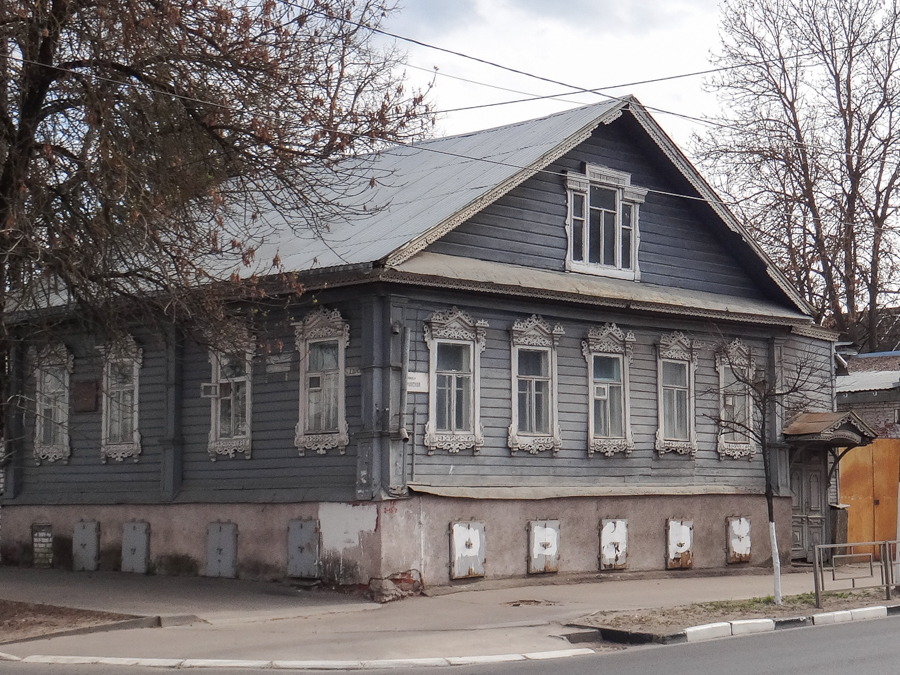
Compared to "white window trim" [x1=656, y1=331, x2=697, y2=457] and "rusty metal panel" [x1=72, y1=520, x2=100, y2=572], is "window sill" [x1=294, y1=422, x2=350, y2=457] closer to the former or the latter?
"rusty metal panel" [x1=72, y1=520, x2=100, y2=572]

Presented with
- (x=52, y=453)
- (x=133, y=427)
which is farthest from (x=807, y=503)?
(x=52, y=453)

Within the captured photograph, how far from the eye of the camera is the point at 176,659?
12109 millimetres

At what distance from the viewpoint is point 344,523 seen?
17.9 meters

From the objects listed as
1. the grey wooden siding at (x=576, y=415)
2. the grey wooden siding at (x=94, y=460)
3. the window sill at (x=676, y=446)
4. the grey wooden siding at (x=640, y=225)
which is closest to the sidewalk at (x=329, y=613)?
the grey wooden siding at (x=94, y=460)

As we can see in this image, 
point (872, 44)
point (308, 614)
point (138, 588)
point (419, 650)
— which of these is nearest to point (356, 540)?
Result: point (308, 614)

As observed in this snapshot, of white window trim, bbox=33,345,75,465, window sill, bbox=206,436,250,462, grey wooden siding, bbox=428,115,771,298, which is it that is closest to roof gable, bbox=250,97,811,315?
grey wooden siding, bbox=428,115,771,298

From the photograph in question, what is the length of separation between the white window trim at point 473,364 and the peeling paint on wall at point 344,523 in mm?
1398

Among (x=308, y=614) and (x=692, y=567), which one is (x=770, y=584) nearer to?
(x=692, y=567)

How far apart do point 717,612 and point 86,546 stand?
1216 centimetres

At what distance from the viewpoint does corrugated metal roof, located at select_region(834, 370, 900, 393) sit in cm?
2810

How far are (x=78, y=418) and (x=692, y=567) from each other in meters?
11.6

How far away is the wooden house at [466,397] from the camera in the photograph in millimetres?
18172

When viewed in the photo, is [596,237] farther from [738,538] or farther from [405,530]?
[405,530]

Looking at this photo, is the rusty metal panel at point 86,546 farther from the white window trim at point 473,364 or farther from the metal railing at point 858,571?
the metal railing at point 858,571
